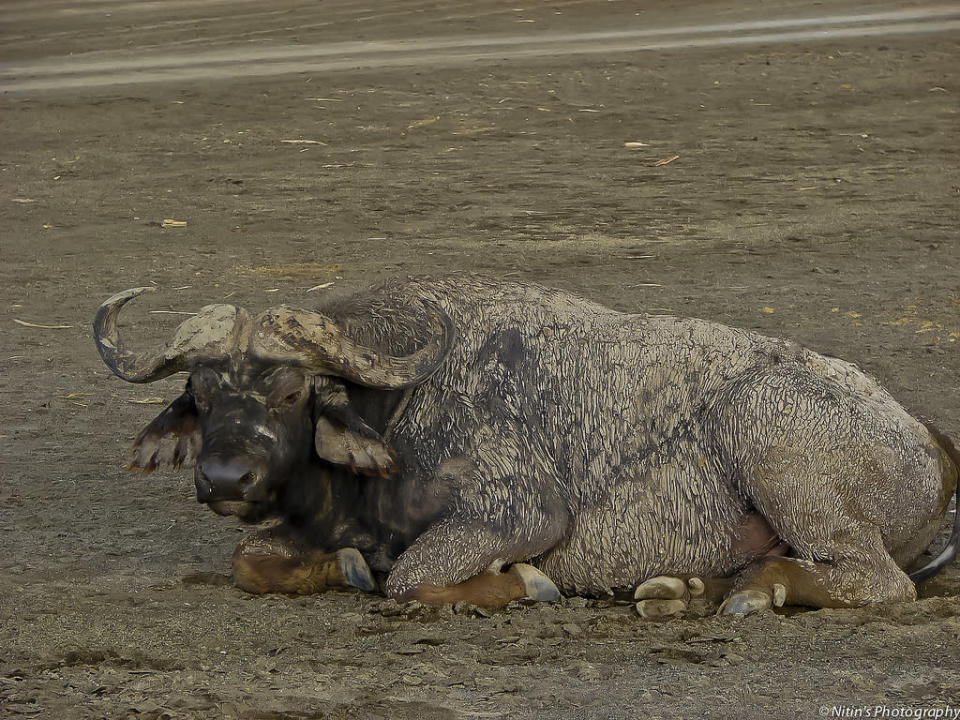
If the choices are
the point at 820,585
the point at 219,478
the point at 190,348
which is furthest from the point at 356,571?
the point at 820,585

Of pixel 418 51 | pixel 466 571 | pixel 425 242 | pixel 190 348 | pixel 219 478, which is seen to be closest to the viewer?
pixel 219 478

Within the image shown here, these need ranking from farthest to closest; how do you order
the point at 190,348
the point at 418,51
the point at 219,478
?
1. the point at 418,51
2. the point at 190,348
3. the point at 219,478

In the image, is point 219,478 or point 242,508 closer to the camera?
point 219,478

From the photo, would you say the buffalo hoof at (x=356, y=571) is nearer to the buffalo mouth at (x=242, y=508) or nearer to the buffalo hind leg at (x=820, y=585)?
the buffalo mouth at (x=242, y=508)

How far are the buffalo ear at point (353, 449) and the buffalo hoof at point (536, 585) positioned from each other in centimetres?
66

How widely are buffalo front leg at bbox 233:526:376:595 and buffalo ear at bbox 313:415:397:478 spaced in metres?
0.42

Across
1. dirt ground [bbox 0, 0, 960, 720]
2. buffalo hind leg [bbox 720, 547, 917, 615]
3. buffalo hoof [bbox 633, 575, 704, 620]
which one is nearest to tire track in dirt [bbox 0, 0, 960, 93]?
dirt ground [bbox 0, 0, 960, 720]

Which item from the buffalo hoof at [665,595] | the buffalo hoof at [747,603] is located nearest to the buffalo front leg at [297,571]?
the buffalo hoof at [665,595]

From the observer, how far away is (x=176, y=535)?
6.53m

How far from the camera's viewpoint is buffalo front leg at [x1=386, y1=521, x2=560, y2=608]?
5.50m

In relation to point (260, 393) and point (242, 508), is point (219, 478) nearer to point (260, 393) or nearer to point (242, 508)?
point (242, 508)

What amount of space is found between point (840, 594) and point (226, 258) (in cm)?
720

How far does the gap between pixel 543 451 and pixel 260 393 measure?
1202 mm

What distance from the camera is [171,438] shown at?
5594 mm
